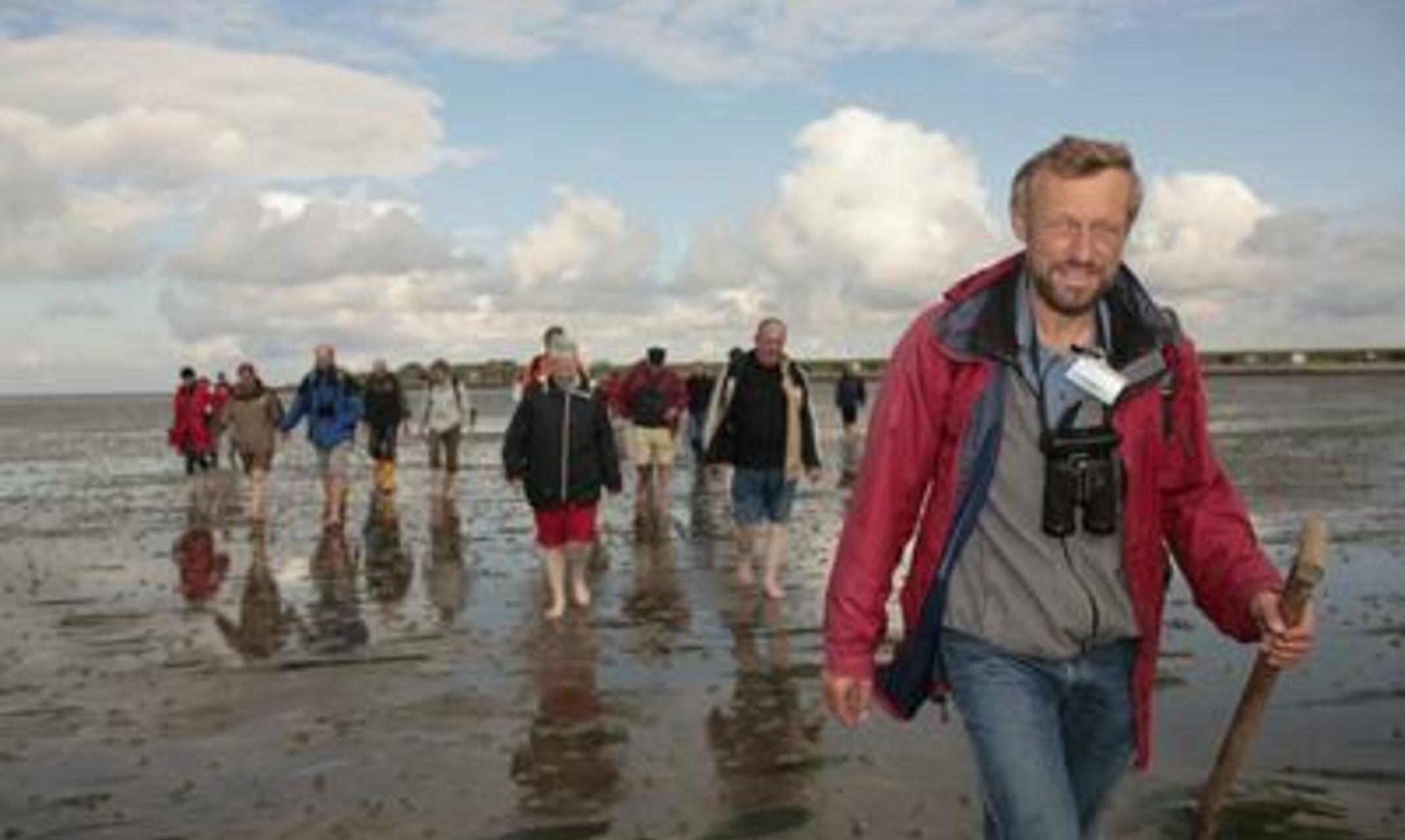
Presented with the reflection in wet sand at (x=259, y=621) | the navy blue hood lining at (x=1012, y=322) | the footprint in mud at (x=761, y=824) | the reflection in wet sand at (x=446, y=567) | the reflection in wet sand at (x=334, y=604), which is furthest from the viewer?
the reflection in wet sand at (x=446, y=567)

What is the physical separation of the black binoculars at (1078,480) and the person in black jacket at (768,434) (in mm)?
8661

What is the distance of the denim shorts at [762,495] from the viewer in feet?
41.5

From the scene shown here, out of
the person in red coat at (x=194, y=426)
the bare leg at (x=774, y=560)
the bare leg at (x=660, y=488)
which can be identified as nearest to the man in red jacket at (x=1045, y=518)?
the bare leg at (x=774, y=560)

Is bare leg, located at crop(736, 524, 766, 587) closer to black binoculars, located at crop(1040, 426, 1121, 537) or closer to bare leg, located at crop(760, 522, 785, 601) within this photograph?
bare leg, located at crop(760, 522, 785, 601)

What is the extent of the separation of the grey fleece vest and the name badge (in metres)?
0.05

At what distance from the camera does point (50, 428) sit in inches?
2899

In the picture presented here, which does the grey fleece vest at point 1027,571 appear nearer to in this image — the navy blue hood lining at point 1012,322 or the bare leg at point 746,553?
the navy blue hood lining at point 1012,322

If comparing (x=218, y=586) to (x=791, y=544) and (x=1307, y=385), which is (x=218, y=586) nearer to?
(x=791, y=544)

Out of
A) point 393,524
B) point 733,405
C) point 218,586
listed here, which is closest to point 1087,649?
point 733,405

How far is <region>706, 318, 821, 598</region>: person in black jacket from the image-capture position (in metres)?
12.5

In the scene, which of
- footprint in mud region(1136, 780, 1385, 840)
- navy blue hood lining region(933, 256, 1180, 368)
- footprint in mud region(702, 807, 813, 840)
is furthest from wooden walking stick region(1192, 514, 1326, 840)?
footprint in mud region(702, 807, 813, 840)

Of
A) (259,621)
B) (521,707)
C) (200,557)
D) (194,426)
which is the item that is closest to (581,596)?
(259,621)

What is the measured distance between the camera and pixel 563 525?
11.7 meters

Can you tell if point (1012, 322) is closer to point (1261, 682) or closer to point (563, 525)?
point (1261, 682)
